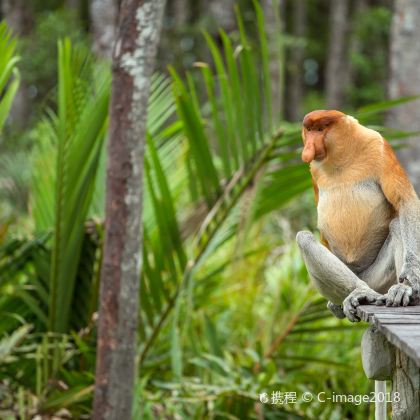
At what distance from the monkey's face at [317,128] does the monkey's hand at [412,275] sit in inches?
16.0

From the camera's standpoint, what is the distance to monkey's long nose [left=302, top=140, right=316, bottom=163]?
238 cm

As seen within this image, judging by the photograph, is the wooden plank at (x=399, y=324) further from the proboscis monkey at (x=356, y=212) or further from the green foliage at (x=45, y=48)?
the green foliage at (x=45, y=48)

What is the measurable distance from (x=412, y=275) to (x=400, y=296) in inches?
3.8

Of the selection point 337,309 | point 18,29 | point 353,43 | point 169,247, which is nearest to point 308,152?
point 337,309

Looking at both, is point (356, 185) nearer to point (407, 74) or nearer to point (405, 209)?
point (405, 209)

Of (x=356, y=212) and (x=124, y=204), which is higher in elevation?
(x=124, y=204)

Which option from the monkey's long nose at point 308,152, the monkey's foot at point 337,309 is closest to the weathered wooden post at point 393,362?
the monkey's foot at point 337,309

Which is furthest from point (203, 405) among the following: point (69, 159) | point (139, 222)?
point (69, 159)

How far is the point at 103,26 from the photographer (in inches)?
377

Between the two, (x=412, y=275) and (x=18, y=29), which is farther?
(x=18, y=29)

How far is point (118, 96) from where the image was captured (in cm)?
338

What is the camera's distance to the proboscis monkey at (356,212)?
2467 millimetres

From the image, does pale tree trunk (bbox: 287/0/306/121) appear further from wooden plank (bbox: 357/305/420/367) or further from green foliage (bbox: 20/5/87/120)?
wooden plank (bbox: 357/305/420/367)

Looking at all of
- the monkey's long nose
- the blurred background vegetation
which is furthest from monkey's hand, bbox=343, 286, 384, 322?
the blurred background vegetation
